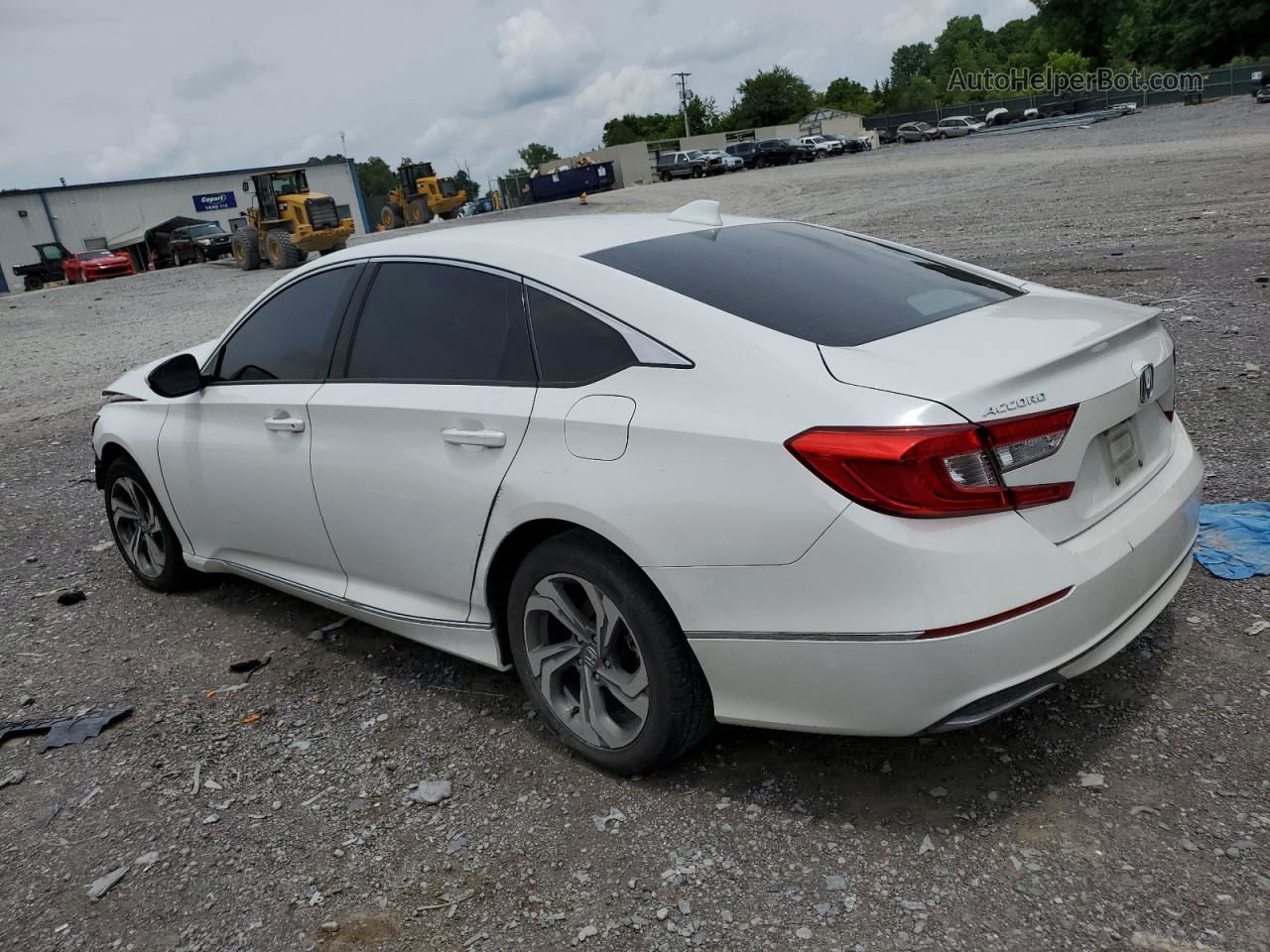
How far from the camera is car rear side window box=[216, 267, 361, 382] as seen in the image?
3.96 m

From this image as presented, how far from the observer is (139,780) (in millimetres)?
3520

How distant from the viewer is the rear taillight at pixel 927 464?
7.91 feet

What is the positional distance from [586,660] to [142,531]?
9.99 feet

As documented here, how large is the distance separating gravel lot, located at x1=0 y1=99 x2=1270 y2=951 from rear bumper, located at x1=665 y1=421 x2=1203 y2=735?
40 centimetres

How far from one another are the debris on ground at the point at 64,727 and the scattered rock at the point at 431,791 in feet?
4.73

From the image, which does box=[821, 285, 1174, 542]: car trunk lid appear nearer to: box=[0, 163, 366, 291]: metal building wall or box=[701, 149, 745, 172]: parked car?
box=[701, 149, 745, 172]: parked car

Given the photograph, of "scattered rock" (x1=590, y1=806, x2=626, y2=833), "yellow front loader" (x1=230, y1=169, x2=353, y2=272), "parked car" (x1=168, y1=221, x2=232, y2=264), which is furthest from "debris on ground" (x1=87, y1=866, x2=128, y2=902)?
"parked car" (x1=168, y1=221, x2=232, y2=264)

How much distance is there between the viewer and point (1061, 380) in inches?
103

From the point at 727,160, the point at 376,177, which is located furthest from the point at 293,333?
the point at 376,177

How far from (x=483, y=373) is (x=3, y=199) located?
62.8 m

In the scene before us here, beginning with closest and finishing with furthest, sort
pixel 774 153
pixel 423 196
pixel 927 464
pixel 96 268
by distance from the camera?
pixel 927 464
pixel 96 268
pixel 423 196
pixel 774 153

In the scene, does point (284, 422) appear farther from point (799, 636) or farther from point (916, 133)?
point (916, 133)

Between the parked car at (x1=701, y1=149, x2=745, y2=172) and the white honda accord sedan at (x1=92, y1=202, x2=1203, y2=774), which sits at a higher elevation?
the parked car at (x1=701, y1=149, x2=745, y2=172)

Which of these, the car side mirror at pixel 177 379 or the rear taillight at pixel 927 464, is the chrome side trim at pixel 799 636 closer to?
the rear taillight at pixel 927 464
